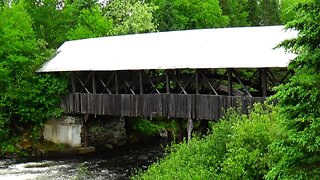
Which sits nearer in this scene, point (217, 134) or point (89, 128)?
point (217, 134)

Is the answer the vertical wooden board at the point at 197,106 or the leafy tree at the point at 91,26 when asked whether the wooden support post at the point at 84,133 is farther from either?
the leafy tree at the point at 91,26

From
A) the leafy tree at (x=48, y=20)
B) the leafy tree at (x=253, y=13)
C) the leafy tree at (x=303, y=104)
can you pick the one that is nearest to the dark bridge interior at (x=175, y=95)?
the leafy tree at (x=303, y=104)

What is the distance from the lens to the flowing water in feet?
62.1

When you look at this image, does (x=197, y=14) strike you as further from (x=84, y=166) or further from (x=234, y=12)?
(x=84, y=166)

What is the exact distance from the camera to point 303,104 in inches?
316

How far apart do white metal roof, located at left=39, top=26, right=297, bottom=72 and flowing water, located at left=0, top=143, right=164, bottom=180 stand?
14.5ft

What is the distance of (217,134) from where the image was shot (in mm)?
12727

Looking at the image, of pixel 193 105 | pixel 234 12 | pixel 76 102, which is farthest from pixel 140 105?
pixel 234 12

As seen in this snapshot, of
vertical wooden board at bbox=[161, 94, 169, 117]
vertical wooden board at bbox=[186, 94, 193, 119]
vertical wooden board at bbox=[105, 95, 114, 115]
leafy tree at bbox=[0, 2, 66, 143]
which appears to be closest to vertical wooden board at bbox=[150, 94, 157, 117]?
vertical wooden board at bbox=[161, 94, 169, 117]

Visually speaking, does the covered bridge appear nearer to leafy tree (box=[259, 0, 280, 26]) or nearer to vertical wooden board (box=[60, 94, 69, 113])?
vertical wooden board (box=[60, 94, 69, 113])

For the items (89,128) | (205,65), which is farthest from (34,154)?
(205,65)

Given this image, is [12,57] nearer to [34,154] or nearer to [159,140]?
[34,154]

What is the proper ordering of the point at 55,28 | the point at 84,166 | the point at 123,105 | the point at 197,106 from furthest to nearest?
the point at 55,28 < the point at 123,105 < the point at 84,166 < the point at 197,106

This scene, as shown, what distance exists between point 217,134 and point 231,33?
894 cm
